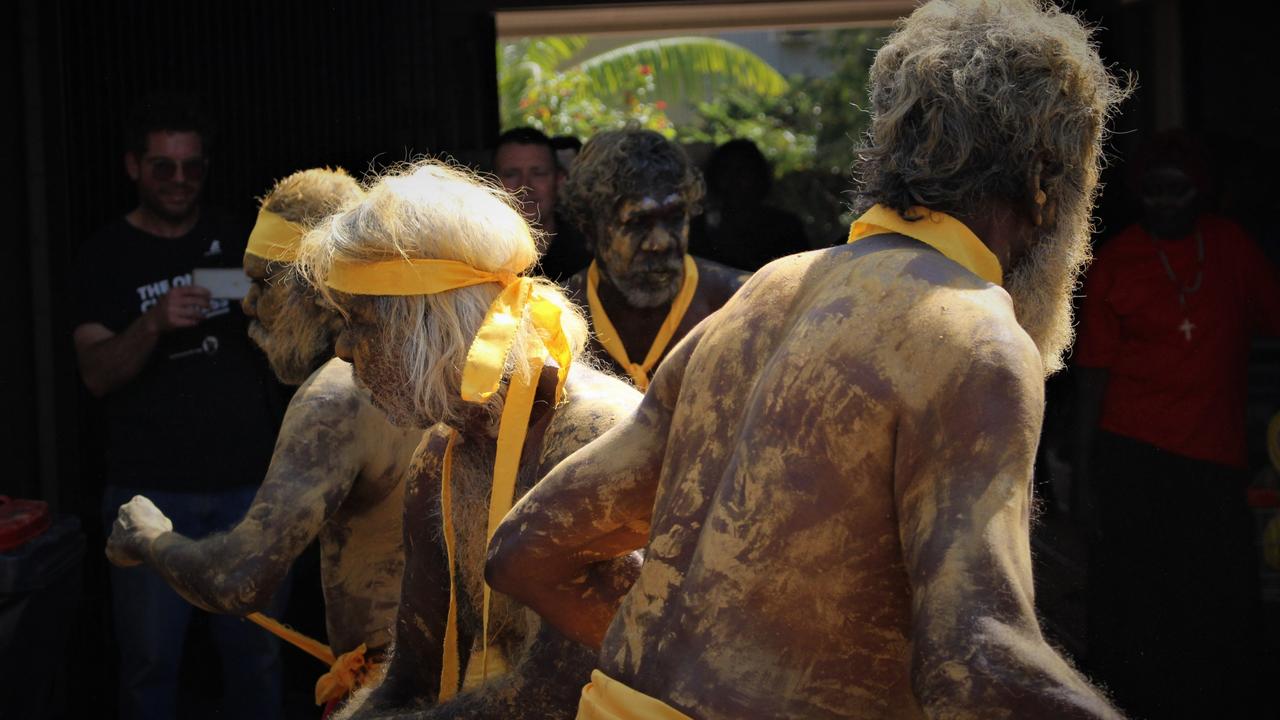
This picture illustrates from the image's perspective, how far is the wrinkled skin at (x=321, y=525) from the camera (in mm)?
2904

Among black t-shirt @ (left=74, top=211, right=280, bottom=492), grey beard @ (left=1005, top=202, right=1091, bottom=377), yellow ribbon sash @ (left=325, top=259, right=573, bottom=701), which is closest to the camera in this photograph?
grey beard @ (left=1005, top=202, right=1091, bottom=377)

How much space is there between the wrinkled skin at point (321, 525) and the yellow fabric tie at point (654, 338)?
1.29 m

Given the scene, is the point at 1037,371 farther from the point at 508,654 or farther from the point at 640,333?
the point at 640,333

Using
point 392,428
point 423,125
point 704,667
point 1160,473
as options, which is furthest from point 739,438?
point 423,125

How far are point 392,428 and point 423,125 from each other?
101 inches

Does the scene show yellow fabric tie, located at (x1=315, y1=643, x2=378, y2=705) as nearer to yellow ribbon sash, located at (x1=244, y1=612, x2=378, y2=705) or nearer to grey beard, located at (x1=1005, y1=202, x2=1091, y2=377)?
yellow ribbon sash, located at (x1=244, y1=612, x2=378, y2=705)

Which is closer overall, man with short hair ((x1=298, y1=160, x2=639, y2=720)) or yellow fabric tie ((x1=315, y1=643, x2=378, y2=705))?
man with short hair ((x1=298, y1=160, x2=639, y2=720))

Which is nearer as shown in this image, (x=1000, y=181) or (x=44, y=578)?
(x=1000, y=181)

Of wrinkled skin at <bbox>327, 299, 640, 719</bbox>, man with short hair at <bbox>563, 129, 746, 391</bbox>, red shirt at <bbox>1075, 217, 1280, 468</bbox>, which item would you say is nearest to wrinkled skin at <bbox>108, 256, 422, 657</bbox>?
wrinkled skin at <bbox>327, 299, 640, 719</bbox>

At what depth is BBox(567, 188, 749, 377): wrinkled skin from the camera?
4461mm

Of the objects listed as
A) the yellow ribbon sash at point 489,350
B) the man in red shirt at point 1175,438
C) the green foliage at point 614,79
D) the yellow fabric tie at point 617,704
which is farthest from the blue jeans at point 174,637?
the green foliage at point 614,79

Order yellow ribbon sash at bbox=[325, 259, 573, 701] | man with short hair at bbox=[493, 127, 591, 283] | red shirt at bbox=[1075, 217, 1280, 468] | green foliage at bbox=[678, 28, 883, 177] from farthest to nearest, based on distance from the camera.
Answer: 1. green foliage at bbox=[678, 28, 883, 177]
2. man with short hair at bbox=[493, 127, 591, 283]
3. red shirt at bbox=[1075, 217, 1280, 468]
4. yellow ribbon sash at bbox=[325, 259, 573, 701]

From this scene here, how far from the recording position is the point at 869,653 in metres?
1.53

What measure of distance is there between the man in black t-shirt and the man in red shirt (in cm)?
268
